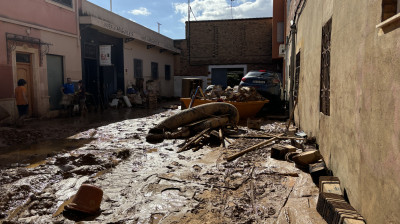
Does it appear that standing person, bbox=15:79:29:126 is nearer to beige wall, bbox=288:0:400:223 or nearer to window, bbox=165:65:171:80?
beige wall, bbox=288:0:400:223

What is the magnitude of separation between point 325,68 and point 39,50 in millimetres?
10945

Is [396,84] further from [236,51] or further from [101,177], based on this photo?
[236,51]

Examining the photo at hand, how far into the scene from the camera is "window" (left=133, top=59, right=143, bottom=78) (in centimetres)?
2007

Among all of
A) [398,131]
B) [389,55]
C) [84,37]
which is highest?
[84,37]

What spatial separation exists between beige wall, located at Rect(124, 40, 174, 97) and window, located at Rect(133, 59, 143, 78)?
11.0 inches

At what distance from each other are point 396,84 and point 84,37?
49.5 ft

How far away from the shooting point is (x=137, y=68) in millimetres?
20609

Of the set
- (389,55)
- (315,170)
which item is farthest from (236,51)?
(389,55)

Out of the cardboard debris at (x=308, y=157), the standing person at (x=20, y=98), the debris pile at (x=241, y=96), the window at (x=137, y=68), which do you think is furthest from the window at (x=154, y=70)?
the cardboard debris at (x=308, y=157)

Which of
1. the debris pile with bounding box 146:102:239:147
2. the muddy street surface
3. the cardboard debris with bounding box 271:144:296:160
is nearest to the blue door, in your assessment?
the debris pile with bounding box 146:102:239:147

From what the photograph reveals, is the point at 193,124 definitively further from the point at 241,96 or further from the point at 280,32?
the point at 280,32

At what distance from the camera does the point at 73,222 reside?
3.15 metres

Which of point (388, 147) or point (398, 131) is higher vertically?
point (398, 131)

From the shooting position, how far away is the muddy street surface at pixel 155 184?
3.29 metres
